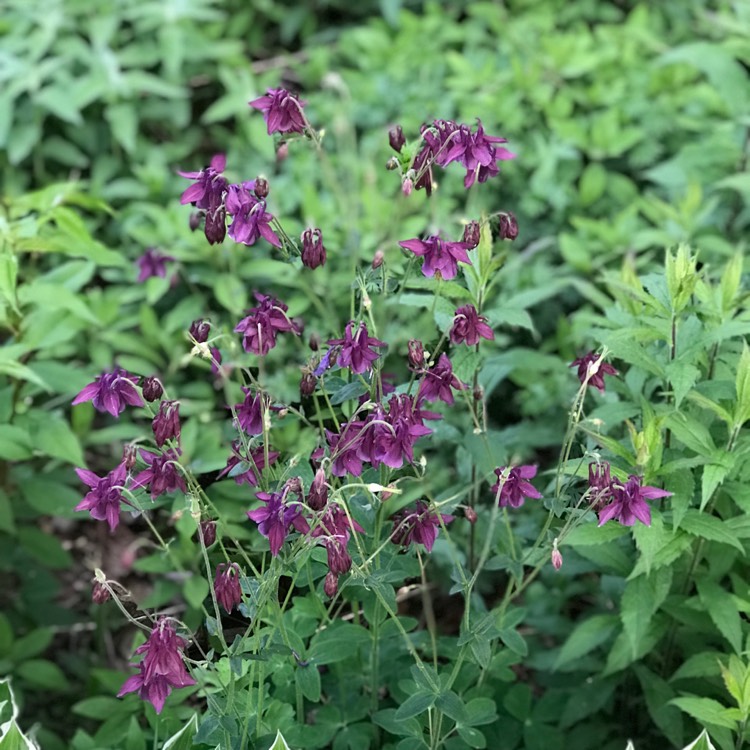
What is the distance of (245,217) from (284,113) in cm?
19

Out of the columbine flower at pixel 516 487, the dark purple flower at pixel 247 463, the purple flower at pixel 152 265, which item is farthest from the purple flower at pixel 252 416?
the purple flower at pixel 152 265

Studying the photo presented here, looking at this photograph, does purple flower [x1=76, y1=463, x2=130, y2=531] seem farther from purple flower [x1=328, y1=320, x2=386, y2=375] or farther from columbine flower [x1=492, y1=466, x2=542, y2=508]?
columbine flower [x1=492, y1=466, x2=542, y2=508]

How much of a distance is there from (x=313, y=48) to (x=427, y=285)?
2439 millimetres

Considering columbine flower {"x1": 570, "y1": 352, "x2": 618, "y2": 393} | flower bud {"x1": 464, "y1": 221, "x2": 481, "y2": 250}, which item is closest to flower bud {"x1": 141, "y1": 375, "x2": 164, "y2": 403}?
flower bud {"x1": 464, "y1": 221, "x2": 481, "y2": 250}

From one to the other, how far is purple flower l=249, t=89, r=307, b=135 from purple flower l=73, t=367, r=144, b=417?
1.50ft

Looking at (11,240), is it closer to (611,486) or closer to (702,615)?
(611,486)

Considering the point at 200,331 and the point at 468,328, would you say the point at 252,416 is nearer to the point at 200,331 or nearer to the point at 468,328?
the point at 200,331

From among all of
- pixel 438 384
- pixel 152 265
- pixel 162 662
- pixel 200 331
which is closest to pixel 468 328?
pixel 438 384

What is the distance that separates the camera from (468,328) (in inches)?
73.2

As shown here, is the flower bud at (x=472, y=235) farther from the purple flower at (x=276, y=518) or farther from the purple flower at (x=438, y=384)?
the purple flower at (x=276, y=518)

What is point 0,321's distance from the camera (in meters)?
2.40

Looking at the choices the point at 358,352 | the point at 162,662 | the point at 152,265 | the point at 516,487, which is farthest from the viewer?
the point at 152,265

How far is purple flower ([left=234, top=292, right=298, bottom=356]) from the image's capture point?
5.90 ft

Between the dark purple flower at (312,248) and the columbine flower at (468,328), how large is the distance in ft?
0.80
